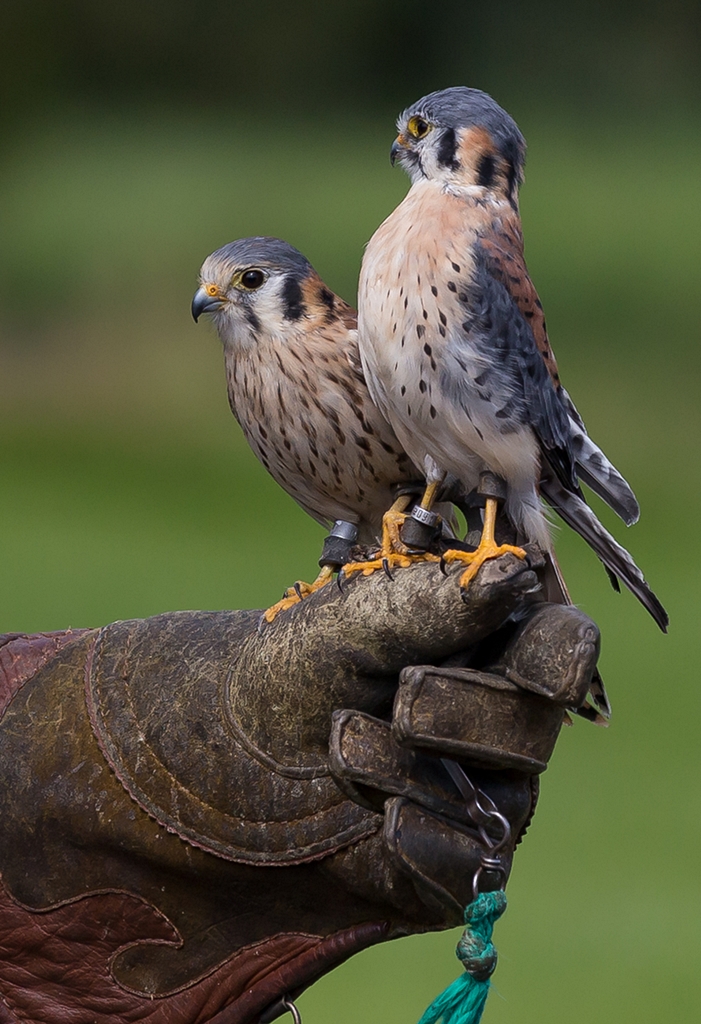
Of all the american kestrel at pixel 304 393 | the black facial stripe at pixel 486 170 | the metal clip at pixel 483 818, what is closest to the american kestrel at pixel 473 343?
the black facial stripe at pixel 486 170

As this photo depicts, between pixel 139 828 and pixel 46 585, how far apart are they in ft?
14.8

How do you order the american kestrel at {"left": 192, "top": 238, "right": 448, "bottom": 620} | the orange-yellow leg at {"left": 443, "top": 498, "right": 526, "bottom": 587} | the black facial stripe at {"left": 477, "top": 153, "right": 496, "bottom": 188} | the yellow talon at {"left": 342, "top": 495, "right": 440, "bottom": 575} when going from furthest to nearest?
the american kestrel at {"left": 192, "top": 238, "right": 448, "bottom": 620} < the black facial stripe at {"left": 477, "top": 153, "right": 496, "bottom": 188} < the yellow talon at {"left": 342, "top": 495, "right": 440, "bottom": 575} < the orange-yellow leg at {"left": 443, "top": 498, "right": 526, "bottom": 587}

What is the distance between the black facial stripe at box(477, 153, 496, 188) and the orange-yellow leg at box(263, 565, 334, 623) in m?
0.48

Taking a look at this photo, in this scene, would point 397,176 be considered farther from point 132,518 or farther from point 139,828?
point 139,828

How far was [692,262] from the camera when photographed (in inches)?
293

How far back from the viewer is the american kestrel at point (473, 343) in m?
1.42

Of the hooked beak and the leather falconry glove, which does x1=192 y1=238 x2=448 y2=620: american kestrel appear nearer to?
the hooked beak

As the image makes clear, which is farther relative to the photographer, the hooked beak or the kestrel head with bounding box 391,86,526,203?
the hooked beak

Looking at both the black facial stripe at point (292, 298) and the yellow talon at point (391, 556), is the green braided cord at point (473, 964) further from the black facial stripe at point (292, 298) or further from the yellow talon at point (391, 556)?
the black facial stripe at point (292, 298)

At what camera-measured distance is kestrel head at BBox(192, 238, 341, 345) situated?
1.74 meters

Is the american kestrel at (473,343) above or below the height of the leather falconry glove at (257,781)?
above

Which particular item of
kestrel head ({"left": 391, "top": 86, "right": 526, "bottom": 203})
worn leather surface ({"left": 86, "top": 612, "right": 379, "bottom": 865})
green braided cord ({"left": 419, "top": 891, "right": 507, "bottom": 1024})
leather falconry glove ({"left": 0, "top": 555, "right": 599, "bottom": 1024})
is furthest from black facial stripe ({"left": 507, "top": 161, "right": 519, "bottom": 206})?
green braided cord ({"left": 419, "top": 891, "right": 507, "bottom": 1024})

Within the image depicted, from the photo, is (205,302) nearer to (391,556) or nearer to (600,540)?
(391,556)

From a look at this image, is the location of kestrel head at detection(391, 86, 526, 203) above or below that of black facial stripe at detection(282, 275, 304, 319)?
above
